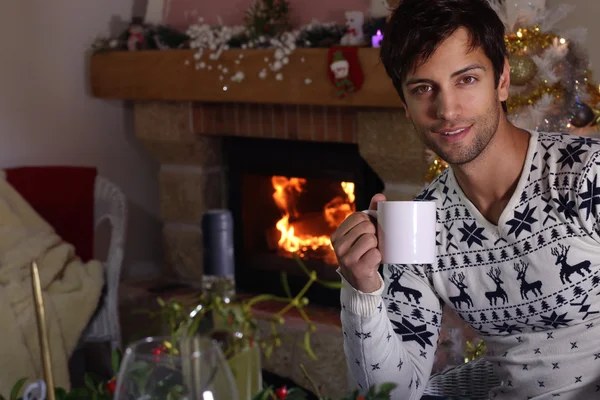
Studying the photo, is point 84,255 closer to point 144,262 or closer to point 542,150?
point 144,262

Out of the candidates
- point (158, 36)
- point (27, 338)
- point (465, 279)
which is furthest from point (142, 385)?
point (158, 36)

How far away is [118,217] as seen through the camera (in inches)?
115

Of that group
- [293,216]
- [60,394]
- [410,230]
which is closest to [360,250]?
[410,230]

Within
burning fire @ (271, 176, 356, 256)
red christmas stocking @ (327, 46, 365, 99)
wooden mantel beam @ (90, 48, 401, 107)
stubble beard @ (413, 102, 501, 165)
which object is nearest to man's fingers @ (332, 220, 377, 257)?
stubble beard @ (413, 102, 501, 165)

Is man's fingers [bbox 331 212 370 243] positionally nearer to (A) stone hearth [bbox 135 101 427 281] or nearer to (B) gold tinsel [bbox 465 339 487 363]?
(B) gold tinsel [bbox 465 339 487 363]

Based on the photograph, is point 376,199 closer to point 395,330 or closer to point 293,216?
point 395,330

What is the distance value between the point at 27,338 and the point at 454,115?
1.78m

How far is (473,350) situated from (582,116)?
2.19 feet

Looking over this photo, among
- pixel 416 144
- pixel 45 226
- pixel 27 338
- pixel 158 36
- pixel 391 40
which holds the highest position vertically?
pixel 158 36

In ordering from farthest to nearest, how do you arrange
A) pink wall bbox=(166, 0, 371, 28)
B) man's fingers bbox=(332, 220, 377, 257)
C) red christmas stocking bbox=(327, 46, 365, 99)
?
pink wall bbox=(166, 0, 371, 28) < red christmas stocking bbox=(327, 46, 365, 99) < man's fingers bbox=(332, 220, 377, 257)

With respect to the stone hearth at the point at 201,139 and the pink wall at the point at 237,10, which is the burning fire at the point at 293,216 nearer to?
the stone hearth at the point at 201,139

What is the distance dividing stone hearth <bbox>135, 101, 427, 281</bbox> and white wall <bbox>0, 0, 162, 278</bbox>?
0.17 m

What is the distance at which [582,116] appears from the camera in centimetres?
218

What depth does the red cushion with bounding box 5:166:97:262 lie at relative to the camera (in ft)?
10.1
